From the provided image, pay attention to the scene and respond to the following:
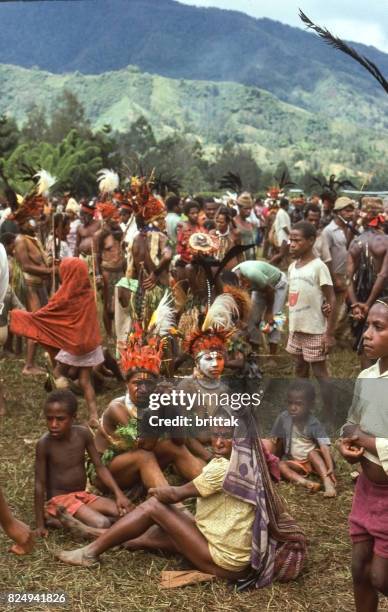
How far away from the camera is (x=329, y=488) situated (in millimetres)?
5070

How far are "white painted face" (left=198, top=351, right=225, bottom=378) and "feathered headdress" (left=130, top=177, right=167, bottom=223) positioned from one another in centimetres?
288

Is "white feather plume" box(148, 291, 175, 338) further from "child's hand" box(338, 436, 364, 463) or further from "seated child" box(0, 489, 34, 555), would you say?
"child's hand" box(338, 436, 364, 463)

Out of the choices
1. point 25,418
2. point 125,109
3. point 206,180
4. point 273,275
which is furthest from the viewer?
point 125,109

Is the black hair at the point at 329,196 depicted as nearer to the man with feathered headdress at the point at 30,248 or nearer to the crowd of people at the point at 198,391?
the crowd of people at the point at 198,391

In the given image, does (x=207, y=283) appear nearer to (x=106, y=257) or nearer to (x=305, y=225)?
(x=305, y=225)

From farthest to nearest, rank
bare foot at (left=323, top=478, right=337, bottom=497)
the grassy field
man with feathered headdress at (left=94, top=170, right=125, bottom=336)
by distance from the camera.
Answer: man with feathered headdress at (left=94, top=170, right=125, bottom=336), bare foot at (left=323, top=478, right=337, bottom=497), the grassy field

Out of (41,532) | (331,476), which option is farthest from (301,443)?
(41,532)

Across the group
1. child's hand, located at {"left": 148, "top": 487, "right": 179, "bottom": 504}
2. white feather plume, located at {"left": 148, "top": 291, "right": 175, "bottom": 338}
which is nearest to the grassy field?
child's hand, located at {"left": 148, "top": 487, "right": 179, "bottom": 504}

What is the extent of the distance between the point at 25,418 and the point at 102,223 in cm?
382

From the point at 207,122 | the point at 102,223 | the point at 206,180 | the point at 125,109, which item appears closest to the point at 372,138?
the point at 207,122

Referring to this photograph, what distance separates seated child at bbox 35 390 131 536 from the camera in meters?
4.44

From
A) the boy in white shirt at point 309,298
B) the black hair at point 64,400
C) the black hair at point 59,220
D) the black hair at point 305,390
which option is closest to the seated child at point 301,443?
the black hair at point 305,390

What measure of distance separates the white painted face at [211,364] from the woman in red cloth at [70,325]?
1467 millimetres

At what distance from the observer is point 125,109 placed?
14800cm
